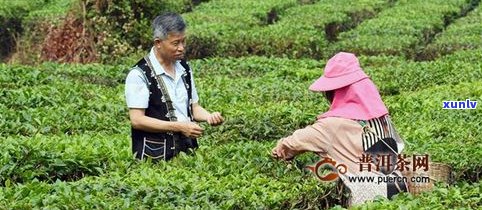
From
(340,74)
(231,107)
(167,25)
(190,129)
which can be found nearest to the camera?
(340,74)

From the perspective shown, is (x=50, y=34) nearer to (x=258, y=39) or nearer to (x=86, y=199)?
(x=258, y=39)

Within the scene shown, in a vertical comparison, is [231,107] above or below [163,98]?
below

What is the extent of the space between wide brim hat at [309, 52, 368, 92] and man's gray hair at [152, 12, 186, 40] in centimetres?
130

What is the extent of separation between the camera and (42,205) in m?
5.80

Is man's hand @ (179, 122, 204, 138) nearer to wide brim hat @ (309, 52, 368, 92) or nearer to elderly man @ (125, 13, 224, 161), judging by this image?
elderly man @ (125, 13, 224, 161)

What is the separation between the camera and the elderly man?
6754mm

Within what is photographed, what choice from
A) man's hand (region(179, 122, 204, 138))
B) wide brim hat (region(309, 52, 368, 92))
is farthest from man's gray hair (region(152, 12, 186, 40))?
wide brim hat (region(309, 52, 368, 92))

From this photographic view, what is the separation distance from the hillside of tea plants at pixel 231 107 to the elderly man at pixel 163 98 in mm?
154

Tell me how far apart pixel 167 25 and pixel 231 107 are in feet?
10.5

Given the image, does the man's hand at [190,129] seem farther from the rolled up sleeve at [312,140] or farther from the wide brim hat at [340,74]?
the wide brim hat at [340,74]

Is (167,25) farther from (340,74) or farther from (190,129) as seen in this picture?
(340,74)

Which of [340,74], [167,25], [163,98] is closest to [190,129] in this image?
[163,98]

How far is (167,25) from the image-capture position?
6.82m

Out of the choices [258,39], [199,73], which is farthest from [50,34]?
[199,73]
